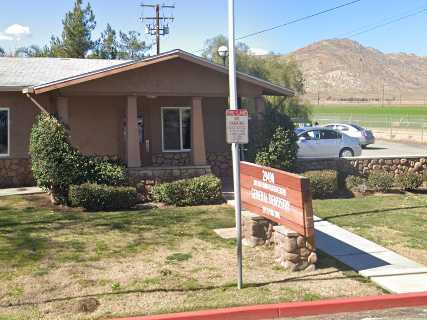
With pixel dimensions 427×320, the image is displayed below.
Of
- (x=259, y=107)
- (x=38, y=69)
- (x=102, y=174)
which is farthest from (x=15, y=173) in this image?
(x=259, y=107)

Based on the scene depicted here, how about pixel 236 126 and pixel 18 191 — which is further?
pixel 18 191

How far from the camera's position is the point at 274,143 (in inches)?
706

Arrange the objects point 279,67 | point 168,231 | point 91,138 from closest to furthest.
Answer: point 168,231 → point 91,138 → point 279,67

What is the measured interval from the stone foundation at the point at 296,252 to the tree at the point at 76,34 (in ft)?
121

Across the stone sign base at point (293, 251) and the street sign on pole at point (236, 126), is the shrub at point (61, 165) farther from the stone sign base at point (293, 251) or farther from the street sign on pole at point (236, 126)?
the street sign on pole at point (236, 126)

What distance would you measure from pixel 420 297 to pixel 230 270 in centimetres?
290

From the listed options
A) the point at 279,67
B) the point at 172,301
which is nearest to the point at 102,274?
the point at 172,301

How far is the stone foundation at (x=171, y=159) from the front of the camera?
20125 mm

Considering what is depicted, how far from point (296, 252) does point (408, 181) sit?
34.7ft

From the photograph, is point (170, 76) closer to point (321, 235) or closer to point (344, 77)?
point (321, 235)

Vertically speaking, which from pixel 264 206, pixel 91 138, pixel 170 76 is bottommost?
pixel 264 206

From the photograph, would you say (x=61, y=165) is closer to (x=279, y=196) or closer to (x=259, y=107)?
(x=259, y=107)

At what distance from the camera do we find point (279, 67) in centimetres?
4866

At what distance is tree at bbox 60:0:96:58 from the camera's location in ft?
142
